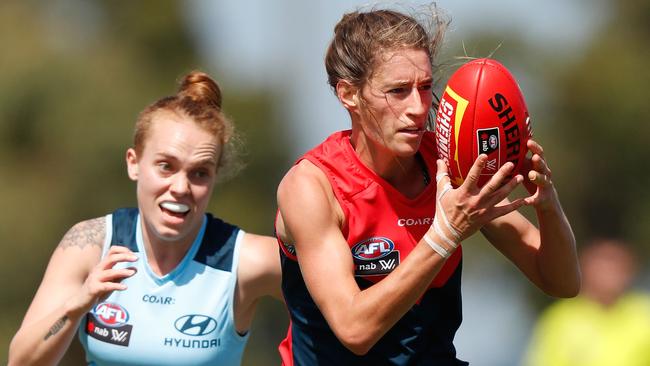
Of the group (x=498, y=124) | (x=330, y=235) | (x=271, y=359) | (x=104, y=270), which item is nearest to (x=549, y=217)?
(x=498, y=124)

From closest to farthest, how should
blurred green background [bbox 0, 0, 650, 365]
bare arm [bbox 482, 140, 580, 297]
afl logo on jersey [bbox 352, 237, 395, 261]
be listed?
afl logo on jersey [bbox 352, 237, 395, 261], bare arm [bbox 482, 140, 580, 297], blurred green background [bbox 0, 0, 650, 365]

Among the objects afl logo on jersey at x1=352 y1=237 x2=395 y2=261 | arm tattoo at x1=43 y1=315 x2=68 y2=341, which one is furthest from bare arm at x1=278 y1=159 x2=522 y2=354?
arm tattoo at x1=43 y1=315 x2=68 y2=341

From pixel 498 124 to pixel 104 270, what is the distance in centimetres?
182

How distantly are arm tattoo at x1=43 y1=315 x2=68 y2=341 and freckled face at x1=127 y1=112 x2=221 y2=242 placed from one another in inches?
24.6

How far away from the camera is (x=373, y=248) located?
530 cm

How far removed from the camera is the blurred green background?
71.6 feet

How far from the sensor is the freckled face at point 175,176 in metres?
6.24

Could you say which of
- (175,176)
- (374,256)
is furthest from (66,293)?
(374,256)

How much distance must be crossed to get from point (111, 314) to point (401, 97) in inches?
74.2

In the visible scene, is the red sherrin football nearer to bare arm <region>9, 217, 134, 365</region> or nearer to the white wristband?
the white wristband

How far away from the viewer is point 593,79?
25.4m

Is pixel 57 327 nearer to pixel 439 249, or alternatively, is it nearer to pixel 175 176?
pixel 175 176

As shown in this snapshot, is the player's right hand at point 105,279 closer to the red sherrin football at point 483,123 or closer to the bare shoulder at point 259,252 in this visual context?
the bare shoulder at point 259,252

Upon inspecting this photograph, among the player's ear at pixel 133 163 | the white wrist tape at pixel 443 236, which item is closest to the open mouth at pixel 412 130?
the white wrist tape at pixel 443 236
